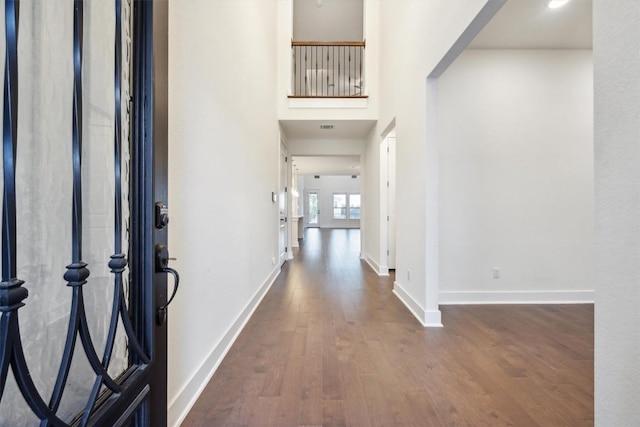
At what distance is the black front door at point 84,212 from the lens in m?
0.57

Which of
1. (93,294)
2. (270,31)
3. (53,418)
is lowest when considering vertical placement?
(53,418)

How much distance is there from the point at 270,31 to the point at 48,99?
4.31m

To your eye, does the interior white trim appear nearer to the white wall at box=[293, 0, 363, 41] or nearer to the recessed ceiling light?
the recessed ceiling light

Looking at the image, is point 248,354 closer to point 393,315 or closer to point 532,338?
point 393,315

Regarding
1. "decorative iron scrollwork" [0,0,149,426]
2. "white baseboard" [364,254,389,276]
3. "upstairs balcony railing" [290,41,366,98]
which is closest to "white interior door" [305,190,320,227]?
"upstairs balcony railing" [290,41,366,98]

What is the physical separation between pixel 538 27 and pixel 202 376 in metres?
4.22

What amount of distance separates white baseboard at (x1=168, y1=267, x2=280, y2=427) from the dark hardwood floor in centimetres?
5

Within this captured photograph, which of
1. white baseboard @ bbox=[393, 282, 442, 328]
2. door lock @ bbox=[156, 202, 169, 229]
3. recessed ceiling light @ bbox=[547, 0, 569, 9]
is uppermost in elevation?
recessed ceiling light @ bbox=[547, 0, 569, 9]

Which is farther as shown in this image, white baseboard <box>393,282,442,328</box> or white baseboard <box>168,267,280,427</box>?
white baseboard <box>393,282,442,328</box>

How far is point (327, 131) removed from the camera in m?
5.71

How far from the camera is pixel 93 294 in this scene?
777 millimetres

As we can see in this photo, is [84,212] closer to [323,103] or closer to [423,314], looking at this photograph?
[423,314]

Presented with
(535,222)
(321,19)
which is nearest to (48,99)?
(535,222)

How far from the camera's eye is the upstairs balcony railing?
5133 millimetres
